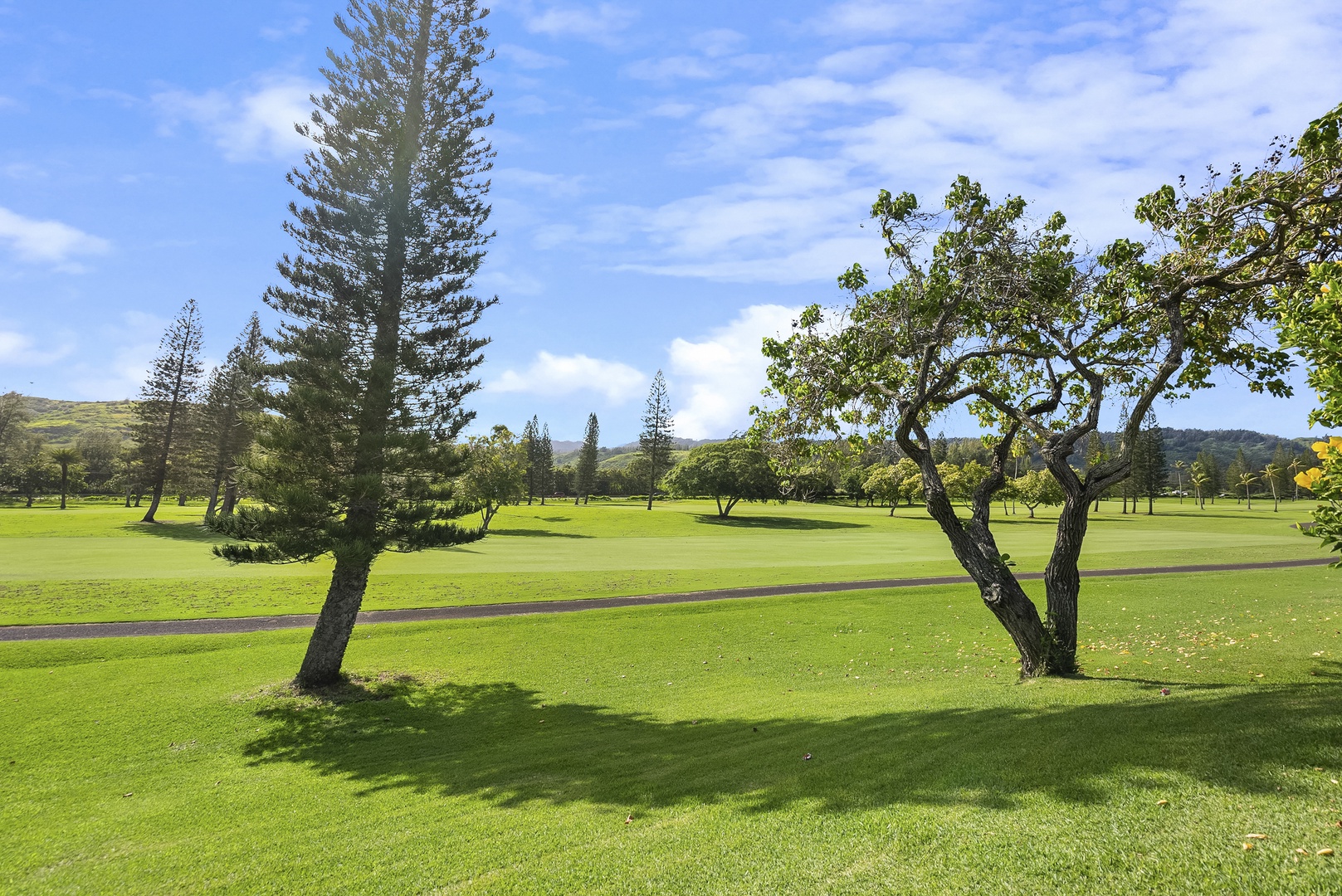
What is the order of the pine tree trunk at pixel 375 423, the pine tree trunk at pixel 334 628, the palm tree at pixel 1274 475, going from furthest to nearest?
1. the palm tree at pixel 1274 475
2. the pine tree trunk at pixel 334 628
3. the pine tree trunk at pixel 375 423

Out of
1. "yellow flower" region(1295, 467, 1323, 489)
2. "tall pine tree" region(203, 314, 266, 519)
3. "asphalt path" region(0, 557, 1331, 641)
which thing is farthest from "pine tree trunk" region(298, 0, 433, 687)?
"tall pine tree" region(203, 314, 266, 519)

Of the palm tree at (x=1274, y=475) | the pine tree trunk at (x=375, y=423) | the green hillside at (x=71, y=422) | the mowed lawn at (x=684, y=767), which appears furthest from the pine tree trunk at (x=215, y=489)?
the green hillside at (x=71, y=422)

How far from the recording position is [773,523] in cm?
6238

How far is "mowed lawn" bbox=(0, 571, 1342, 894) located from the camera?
432cm

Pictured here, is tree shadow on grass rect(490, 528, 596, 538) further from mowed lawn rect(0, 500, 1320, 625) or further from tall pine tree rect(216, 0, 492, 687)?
tall pine tree rect(216, 0, 492, 687)

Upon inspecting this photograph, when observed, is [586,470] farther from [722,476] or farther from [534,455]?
[722,476]

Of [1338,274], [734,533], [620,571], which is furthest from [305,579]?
[734,533]

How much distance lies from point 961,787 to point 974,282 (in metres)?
7.37

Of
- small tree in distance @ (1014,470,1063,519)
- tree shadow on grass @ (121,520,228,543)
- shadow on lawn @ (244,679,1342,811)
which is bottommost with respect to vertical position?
tree shadow on grass @ (121,520,228,543)

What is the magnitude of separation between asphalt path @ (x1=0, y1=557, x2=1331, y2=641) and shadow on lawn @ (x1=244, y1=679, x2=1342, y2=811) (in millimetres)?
6901

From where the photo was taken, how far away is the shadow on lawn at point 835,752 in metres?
5.22

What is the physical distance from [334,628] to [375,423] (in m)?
4.12

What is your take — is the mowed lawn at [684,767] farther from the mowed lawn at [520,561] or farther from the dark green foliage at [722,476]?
the dark green foliage at [722,476]

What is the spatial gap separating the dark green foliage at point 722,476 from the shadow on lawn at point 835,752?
56.9 m
